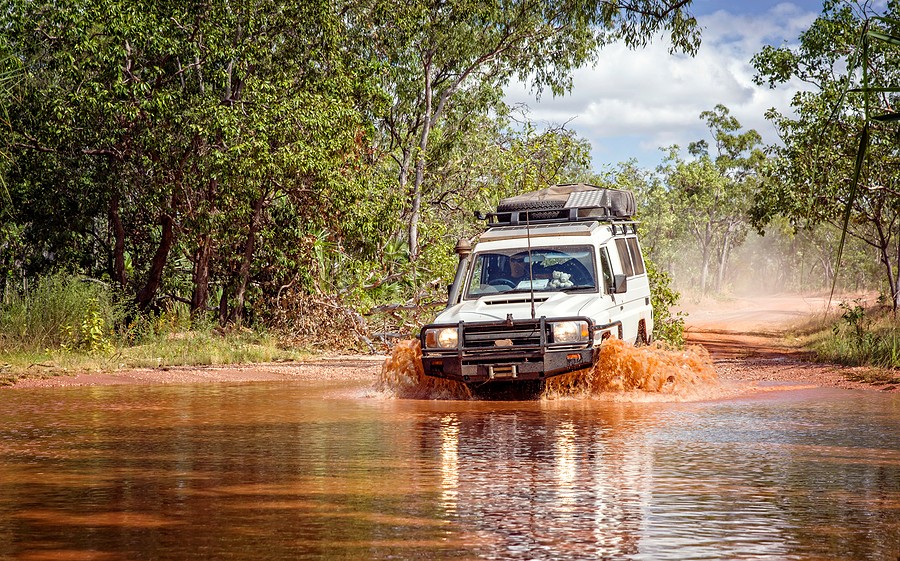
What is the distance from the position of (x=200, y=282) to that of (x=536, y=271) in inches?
468

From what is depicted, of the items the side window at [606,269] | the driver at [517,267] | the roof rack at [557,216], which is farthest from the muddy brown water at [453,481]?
the roof rack at [557,216]

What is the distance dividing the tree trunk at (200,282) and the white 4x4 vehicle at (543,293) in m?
9.99

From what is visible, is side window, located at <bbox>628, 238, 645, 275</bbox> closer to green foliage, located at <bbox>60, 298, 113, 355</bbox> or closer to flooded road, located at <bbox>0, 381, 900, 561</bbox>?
flooded road, located at <bbox>0, 381, 900, 561</bbox>

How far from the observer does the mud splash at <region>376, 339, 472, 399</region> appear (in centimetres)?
1396

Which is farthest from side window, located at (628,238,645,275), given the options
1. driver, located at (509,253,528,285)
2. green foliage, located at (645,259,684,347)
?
green foliage, located at (645,259,684,347)

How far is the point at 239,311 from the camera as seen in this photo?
80.5ft

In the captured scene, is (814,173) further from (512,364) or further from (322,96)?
(512,364)

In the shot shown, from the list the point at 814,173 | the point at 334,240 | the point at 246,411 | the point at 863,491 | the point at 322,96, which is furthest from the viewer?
the point at 814,173

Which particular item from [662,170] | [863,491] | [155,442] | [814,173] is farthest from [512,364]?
[662,170]

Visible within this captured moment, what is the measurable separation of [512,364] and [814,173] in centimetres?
1576

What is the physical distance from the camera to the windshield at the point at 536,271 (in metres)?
14.1

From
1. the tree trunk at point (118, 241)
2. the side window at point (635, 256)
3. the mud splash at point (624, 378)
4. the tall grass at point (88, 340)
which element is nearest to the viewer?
the mud splash at point (624, 378)

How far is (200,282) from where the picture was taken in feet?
79.7

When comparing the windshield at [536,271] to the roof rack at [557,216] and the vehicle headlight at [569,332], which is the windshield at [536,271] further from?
the vehicle headlight at [569,332]
